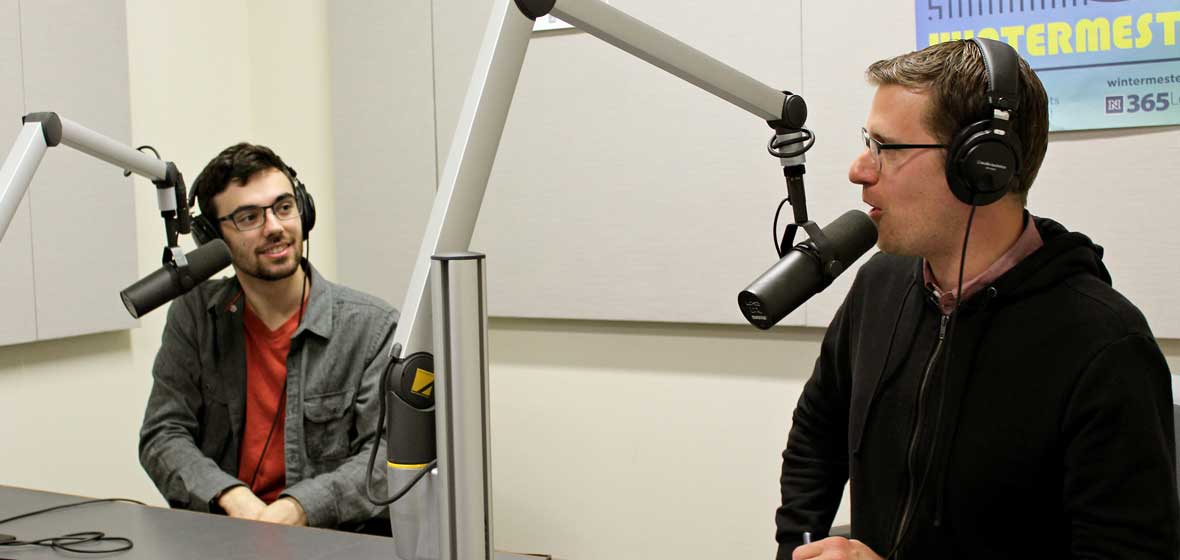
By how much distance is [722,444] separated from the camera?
8.48ft

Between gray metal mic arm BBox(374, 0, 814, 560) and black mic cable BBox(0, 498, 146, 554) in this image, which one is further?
black mic cable BBox(0, 498, 146, 554)

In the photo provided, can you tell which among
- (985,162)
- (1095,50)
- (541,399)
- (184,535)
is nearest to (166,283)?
(184,535)

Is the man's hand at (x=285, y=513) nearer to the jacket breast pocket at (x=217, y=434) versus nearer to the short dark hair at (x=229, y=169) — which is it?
the jacket breast pocket at (x=217, y=434)

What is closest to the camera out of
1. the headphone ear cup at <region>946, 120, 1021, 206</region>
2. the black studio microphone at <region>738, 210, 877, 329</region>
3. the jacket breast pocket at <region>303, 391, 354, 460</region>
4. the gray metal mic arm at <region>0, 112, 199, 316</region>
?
the black studio microphone at <region>738, 210, 877, 329</region>

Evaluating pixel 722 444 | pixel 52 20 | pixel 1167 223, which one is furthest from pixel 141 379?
pixel 1167 223

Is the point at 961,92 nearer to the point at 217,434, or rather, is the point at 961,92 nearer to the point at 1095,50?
the point at 1095,50

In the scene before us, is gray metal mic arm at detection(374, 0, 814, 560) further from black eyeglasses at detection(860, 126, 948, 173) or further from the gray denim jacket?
the gray denim jacket

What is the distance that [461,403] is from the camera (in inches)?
29.1

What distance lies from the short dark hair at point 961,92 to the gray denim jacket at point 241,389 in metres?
1.16

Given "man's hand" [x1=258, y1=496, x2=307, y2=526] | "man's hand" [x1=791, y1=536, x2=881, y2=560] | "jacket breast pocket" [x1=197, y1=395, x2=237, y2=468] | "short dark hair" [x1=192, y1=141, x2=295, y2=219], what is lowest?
"man's hand" [x1=258, y1=496, x2=307, y2=526]

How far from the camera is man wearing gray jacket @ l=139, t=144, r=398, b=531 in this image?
2.09 m

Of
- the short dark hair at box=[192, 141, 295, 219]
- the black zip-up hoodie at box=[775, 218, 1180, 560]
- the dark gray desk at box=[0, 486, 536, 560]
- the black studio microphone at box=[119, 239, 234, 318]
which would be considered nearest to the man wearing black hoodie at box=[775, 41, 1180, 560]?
the black zip-up hoodie at box=[775, 218, 1180, 560]

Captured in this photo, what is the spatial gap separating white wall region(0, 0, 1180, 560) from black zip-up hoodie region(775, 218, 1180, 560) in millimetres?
913

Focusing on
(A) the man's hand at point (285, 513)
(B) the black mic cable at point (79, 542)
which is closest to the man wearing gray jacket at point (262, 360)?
(A) the man's hand at point (285, 513)
